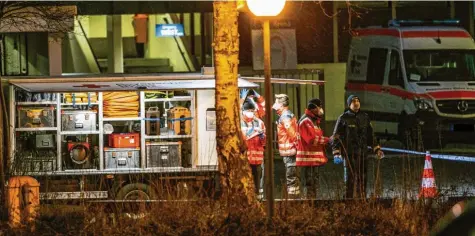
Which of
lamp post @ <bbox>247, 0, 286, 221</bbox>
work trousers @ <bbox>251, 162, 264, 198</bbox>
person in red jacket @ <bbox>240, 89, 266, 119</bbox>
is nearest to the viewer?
lamp post @ <bbox>247, 0, 286, 221</bbox>

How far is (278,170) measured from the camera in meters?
21.4

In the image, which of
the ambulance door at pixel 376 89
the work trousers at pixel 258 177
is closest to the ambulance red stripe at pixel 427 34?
the ambulance door at pixel 376 89

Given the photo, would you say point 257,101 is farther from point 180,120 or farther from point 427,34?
point 427,34

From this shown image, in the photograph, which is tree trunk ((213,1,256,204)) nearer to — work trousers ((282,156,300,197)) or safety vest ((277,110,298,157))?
work trousers ((282,156,300,197))

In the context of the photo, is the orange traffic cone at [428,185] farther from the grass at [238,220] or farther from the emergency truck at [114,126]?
the emergency truck at [114,126]

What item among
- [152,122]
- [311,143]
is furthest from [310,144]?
[152,122]

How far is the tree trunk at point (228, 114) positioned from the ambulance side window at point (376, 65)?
13446 mm

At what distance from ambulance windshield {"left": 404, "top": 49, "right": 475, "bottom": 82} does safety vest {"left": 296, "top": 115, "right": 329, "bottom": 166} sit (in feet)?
29.4

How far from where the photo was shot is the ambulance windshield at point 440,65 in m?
24.3

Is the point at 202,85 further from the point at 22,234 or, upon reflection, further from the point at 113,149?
the point at 22,234

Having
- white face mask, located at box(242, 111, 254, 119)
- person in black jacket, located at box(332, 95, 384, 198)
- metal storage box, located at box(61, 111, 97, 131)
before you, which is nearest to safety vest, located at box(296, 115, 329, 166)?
person in black jacket, located at box(332, 95, 384, 198)

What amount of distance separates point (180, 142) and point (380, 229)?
5.65 metres

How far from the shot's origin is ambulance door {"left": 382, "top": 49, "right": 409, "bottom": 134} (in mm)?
24172

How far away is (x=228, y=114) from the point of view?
Answer: 1195cm
